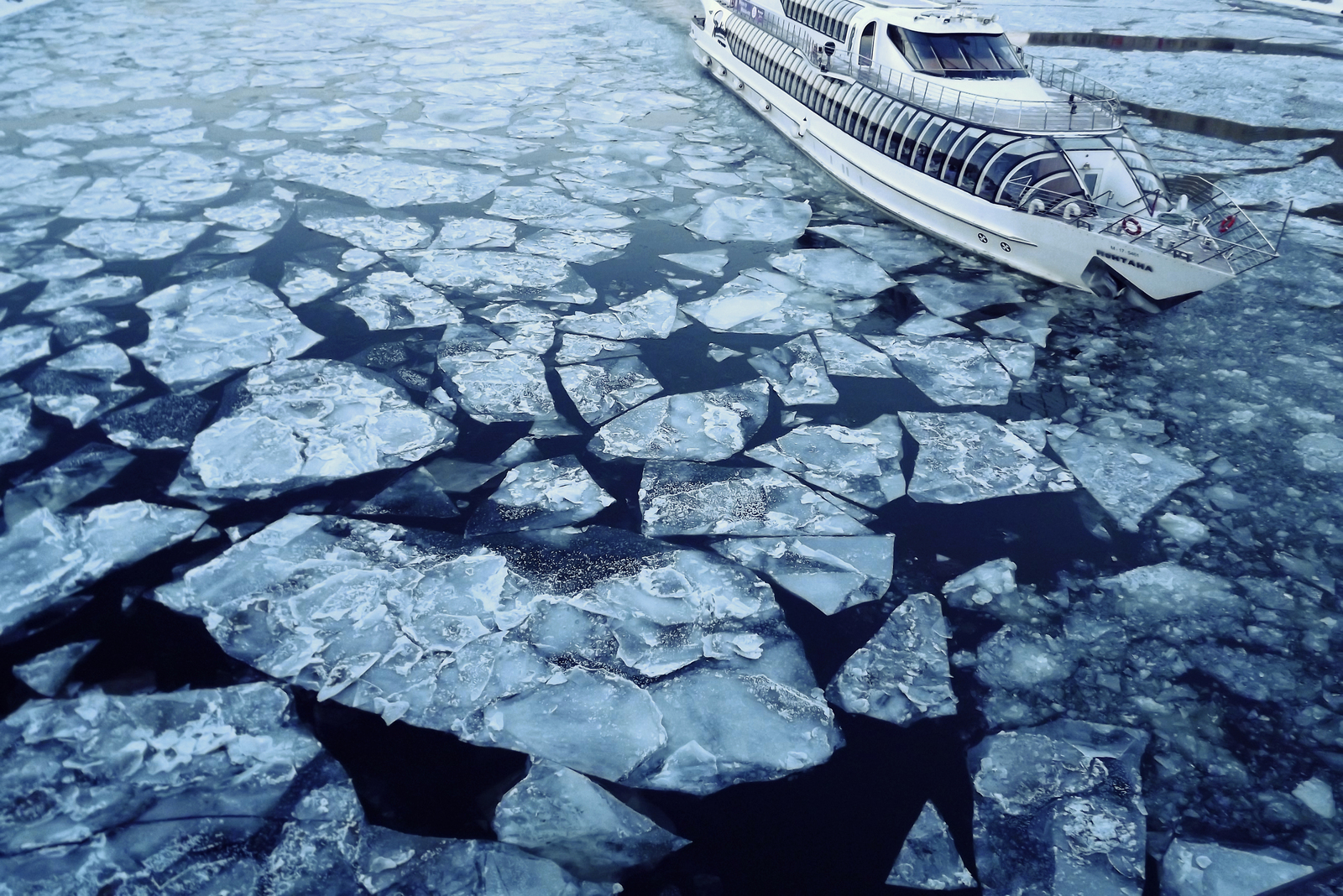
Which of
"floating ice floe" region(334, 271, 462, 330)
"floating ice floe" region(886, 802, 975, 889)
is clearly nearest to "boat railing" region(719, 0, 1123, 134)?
"floating ice floe" region(334, 271, 462, 330)

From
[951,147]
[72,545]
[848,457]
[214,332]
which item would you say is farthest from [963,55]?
[72,545]

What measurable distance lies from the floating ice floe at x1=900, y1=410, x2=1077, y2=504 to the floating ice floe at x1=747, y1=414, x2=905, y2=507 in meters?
0.15

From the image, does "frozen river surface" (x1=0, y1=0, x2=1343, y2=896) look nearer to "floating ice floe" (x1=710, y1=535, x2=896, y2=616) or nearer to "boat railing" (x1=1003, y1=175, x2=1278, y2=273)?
"floating ice floe" (x1=710, y1=535, x2=896, y2=616)

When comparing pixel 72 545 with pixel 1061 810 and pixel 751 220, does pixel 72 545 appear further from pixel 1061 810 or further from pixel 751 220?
pixel 751 220

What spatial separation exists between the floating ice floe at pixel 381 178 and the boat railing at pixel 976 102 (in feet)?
15.4

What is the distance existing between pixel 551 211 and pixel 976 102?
477 cm

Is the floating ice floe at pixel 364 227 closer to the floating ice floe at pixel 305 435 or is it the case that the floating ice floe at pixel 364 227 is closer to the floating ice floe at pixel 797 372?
the floating ice floe at pixel 305 435

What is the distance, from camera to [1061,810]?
10.5 feet

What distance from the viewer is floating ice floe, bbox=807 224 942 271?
7918mm

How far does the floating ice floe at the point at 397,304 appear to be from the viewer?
6473 mm

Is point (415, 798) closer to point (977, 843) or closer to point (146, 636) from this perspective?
point (146, 636)

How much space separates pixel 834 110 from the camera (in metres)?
9.66

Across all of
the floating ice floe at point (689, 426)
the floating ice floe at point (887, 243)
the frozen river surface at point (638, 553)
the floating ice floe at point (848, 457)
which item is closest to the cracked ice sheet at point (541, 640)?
the frozen river surface at point (638, 553)

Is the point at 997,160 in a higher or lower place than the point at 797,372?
higher
